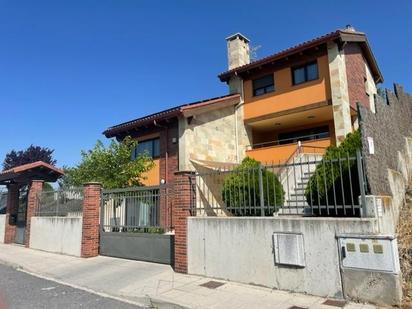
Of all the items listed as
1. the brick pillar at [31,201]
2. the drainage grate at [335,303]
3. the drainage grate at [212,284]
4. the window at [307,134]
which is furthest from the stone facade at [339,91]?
the brick pillar at [31,201]

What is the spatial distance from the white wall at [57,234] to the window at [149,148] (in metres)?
5.30

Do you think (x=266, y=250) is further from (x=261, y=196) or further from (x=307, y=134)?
(x=307, y=134)

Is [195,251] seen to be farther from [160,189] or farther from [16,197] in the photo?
[16,197]

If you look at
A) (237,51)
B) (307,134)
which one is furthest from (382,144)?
(237,51)

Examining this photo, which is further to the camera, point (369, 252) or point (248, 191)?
point (248, 191)

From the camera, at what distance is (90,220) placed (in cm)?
1233

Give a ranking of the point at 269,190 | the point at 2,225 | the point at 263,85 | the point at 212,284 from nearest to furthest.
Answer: the point at 212,284 → the point at 269,190 → the point at 2,225 → the point at 263,85

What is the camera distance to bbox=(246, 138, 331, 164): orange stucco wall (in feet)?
53.7

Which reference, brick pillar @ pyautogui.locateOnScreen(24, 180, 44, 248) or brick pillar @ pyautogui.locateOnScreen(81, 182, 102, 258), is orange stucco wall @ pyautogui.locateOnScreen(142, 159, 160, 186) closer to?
brick pillar @ pyautogui.locateOnScreen(81, 182, 102, 258)

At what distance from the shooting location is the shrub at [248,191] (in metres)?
8.45

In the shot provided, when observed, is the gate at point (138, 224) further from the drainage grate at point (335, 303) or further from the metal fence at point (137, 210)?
the drainage grate at point (335, 303)

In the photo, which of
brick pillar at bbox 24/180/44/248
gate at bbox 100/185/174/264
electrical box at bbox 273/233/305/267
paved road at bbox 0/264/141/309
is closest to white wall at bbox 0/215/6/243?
brick pillar at bbox 24/180/44/248

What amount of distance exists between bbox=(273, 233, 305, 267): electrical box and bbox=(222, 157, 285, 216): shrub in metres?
0.97

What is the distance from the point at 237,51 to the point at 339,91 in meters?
7.33
